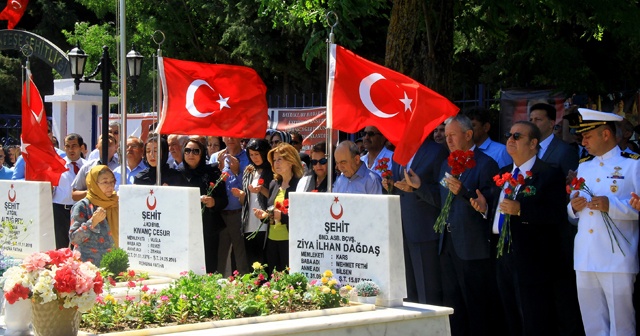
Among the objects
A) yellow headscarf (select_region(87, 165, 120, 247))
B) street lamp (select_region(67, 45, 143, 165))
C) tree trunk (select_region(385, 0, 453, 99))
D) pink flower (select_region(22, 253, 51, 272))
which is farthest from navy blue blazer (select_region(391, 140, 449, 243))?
street lamp (select_region(67, 45, 143, 165))

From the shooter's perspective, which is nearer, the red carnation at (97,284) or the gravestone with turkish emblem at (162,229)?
the red carnation at (97,284)

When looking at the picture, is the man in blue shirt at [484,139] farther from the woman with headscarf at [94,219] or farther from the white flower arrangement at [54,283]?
the white flower arrangement at [54,283]

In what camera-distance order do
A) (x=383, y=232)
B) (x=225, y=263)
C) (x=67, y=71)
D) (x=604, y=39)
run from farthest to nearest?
1. (x=67, y=71)
2. (x=604, y=39)
3. (x=225, y=263)
4. (x=383, y=232)

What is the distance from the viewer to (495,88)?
19891 mm

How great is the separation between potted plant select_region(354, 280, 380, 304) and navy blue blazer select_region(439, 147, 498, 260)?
1372 millimetres

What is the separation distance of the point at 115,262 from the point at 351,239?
2.60m

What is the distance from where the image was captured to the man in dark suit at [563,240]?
8430 mm

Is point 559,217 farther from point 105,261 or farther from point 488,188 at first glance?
point 105,261

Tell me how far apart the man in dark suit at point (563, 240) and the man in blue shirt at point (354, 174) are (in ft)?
5.27

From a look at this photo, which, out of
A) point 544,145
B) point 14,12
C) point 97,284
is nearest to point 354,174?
point 544,145

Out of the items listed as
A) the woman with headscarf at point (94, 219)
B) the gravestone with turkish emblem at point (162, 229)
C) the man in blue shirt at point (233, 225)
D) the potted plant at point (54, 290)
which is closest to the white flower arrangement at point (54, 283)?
the potted plant at point (54, 290)

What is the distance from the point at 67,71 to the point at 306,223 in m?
12.7

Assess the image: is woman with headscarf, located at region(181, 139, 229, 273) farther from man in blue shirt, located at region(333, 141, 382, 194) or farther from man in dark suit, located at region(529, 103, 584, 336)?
man in dark suit, located at region(529, 103, 584, 336)

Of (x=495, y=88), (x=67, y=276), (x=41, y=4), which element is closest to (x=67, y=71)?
(x=495, y=88)
